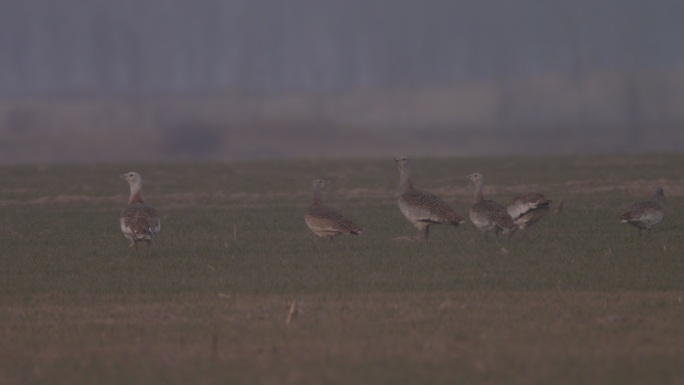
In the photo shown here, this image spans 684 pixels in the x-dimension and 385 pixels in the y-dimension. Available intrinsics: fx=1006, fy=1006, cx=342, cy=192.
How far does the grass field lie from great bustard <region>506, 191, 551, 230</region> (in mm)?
359

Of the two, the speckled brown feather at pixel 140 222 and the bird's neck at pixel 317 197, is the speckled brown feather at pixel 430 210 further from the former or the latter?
the speckled brown feather at pixel 140 222

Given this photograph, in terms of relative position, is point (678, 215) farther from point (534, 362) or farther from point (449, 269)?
point (534, 362)

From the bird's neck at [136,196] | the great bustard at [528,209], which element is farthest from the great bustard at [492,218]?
the bird's neck at [136,196]

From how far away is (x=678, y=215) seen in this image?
22.2 meters

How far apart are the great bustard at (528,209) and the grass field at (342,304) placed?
1.18ft

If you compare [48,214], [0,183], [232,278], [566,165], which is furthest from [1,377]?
[566,165]

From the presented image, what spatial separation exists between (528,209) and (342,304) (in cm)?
670

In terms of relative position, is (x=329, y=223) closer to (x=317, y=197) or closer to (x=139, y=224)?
(x=317, y=197)

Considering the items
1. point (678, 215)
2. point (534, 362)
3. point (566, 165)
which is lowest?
point (566, 165)

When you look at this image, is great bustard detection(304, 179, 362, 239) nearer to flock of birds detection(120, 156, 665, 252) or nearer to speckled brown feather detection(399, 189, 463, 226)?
flock of birds detection(120, 156, 665, 252)

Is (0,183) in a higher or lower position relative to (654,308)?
lower

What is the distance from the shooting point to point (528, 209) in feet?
57.5

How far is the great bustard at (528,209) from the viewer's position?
17469 millimetres

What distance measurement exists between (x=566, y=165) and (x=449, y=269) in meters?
43.6
